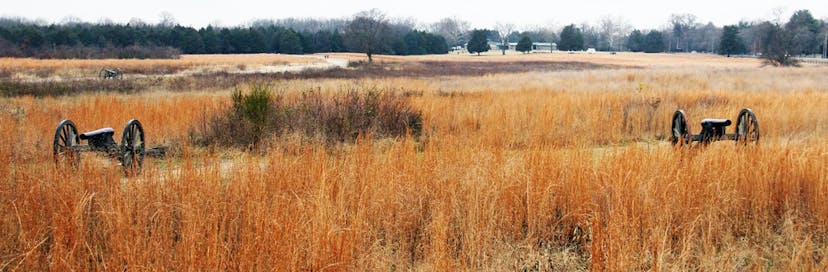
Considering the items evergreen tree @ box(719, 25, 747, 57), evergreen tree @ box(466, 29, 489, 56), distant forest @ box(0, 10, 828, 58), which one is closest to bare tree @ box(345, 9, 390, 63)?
distant forest @ box(0, 10, 828, 58)

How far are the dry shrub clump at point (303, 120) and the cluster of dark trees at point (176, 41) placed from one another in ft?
188

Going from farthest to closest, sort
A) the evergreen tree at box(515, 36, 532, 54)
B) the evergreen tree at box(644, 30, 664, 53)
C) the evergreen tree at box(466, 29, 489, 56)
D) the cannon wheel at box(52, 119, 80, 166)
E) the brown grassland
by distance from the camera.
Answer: the evergreen tree at box(644, 30, 664, 53)
the evergreen tree at box(515, 36, 532, 54)
the evergreen tree at box(466, 29, 489, 56)
the cannon wheel at box(52, 119, 80, 166)
the brown grassland

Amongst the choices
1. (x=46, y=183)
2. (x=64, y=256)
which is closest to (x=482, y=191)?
(x=64, y=256)

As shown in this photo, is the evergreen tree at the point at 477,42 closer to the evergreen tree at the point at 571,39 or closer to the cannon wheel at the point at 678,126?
the evergreen tree at the point at 571,39

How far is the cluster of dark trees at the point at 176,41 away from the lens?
217 feet

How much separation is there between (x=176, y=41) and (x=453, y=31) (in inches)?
2968

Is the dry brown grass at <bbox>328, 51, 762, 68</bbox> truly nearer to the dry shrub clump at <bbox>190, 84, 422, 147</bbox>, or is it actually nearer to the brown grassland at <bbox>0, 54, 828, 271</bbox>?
the dry shrub clump at <bbox>190, 84, 422, 147</bbox>

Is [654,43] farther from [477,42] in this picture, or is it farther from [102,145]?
[102,145]

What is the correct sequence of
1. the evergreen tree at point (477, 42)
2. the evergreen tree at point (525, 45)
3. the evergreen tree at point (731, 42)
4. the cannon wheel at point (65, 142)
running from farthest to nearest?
the evergreen tree at point (525, 45) → the evergreen tree at point (477, 42) → the evergreen tree at point (731, 42) → the cannon wheel at point (65, 142)

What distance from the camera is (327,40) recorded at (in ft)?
325

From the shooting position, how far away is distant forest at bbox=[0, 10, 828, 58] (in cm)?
6322

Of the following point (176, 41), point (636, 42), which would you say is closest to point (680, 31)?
point (636, 42)

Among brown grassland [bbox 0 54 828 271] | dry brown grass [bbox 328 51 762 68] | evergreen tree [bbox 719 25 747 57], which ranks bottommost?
brown grassland [bbox 0 54 828 271]

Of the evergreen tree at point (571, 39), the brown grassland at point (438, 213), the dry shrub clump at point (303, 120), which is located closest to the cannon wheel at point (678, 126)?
the brown grassland at point (438, 213)
